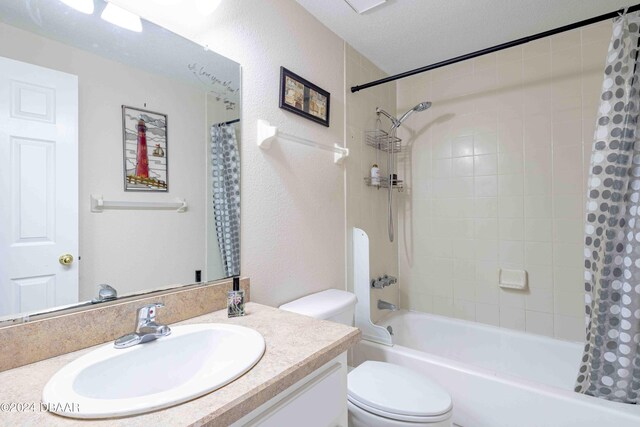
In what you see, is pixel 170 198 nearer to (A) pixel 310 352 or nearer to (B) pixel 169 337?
(B) pixel 169 337

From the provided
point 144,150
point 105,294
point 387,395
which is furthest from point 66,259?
point 387,395

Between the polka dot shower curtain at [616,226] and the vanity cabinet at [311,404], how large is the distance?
1236mm

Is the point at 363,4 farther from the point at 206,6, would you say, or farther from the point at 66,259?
the point at 66,259

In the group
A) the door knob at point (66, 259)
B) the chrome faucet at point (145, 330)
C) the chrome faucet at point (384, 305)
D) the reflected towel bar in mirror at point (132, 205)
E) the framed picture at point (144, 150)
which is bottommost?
the chrome faucet at point (384, 305)

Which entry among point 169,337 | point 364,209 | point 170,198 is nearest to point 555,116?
point 364,209

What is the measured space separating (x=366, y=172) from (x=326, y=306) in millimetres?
1058

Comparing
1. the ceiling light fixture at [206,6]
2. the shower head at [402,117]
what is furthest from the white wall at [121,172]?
the shower head at [402,117]

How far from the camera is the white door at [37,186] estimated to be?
70cm

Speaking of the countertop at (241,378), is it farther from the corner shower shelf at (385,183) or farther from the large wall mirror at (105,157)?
the corner shower shelf at (385,183)

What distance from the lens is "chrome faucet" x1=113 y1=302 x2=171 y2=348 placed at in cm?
77

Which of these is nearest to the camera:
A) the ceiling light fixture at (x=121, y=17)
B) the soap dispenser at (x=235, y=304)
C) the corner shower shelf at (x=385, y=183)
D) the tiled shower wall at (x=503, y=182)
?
the ceiling light fixture at (x=121, y=17)

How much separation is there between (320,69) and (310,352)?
153 cm

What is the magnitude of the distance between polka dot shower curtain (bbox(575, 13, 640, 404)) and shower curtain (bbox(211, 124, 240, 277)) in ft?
5.18

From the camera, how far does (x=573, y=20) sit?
5.67ft
